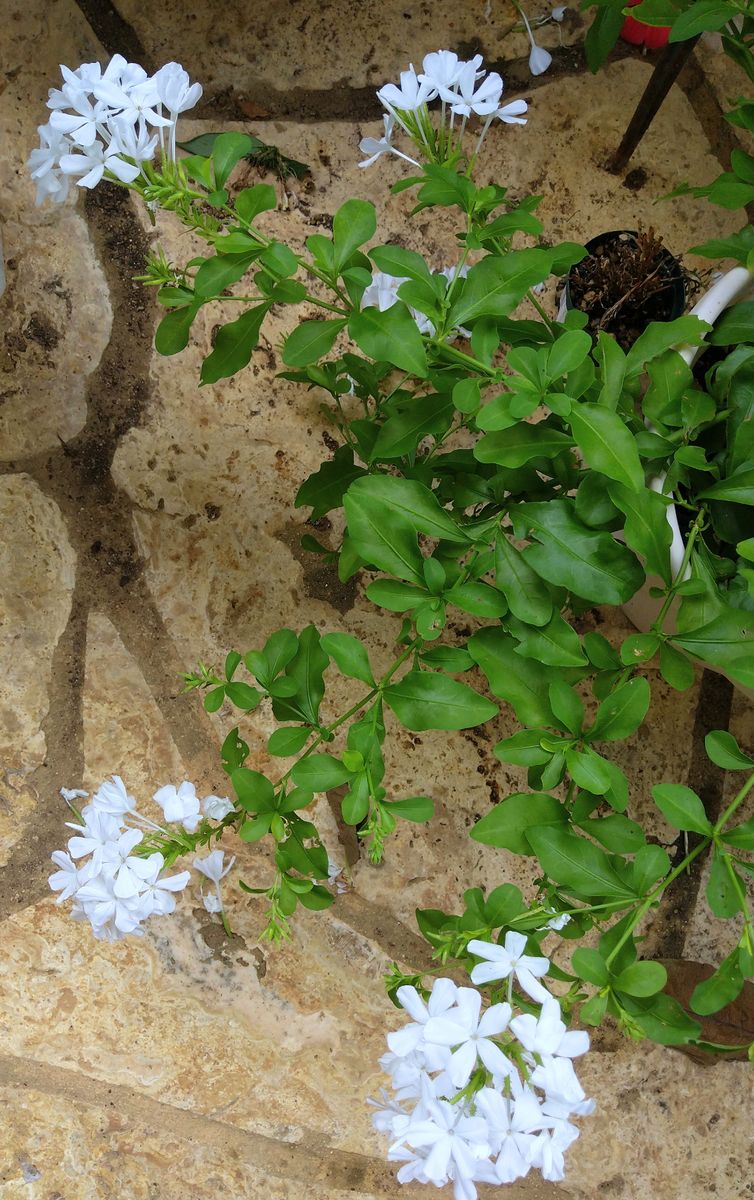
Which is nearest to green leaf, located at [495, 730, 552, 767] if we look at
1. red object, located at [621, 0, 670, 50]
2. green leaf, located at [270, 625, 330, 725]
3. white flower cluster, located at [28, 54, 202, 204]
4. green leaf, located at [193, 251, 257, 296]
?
green leaf, located at [270, 625, 330, 725]

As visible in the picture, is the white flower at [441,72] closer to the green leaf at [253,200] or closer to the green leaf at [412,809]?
the green leaf at [253,200]

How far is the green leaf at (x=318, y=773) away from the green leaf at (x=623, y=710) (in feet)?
0.87

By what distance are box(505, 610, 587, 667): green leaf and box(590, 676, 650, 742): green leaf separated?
51mm

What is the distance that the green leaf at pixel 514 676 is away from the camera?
103 centimetres

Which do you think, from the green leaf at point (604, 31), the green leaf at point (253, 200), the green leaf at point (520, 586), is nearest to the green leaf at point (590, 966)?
the green leaf at point (520, 586)

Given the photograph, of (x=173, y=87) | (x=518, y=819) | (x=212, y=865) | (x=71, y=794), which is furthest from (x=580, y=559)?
(x=71, y=794)

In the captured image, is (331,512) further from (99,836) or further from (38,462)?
(99,836)

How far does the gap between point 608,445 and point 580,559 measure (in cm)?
13

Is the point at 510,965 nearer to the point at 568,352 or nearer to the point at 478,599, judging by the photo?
the point at 478,599

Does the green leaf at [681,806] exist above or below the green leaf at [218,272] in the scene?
below

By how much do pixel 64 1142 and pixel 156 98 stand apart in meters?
1.41

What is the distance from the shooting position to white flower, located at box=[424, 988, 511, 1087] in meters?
0.79

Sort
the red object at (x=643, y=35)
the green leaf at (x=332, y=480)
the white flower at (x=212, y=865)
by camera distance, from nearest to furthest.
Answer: the green leaf at (x=332, y=480) < the white flower at (x=212, y=865) < the red object at (x=643, y=35)

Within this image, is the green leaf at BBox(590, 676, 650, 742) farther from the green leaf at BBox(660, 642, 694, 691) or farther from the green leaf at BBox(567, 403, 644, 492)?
the green leaf at BBox(567, 403, 644, 492)
